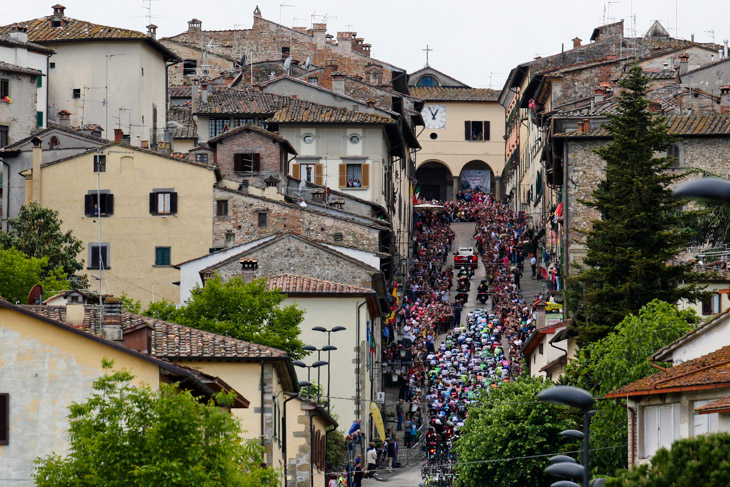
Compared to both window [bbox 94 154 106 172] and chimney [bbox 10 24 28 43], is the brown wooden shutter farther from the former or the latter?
window [bbox 94 154 106 172]

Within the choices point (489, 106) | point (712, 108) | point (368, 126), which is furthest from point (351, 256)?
point (489, 106)

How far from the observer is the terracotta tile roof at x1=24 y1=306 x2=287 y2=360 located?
38.2 meters

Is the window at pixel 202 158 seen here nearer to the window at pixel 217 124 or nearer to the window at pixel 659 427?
the window at pixel 217 124

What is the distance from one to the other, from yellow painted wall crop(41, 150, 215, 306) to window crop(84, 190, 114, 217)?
6.3 inches

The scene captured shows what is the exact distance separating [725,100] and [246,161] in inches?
807

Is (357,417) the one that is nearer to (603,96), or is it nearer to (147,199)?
(147,199)

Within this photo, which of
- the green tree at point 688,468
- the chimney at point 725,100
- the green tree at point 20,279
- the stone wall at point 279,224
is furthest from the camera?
the chimney at point 725,100

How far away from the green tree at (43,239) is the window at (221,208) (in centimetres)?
583

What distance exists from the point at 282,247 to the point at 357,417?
638 cm

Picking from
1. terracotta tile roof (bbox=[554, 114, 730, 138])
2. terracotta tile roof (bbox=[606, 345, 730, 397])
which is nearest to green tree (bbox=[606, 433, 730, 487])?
terracotta tile roof (bbox=[606, 345, 730, 397])

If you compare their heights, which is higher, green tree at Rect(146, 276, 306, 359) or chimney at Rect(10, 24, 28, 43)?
chimney at Rect(10, 24, 28, 43)

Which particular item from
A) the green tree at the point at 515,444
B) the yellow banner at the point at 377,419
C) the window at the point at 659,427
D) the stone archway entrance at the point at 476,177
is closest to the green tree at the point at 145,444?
Answer: the window at the point at 659,427

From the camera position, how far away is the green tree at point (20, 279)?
55281 mm

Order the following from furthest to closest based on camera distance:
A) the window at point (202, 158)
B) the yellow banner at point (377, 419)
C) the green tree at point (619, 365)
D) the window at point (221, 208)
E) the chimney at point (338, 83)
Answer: the chimney at point (338, 83)
the window at point (202, 158)
the window at point (221, 208)
the yellow banner at point (377, 419)
the green tree at point (619, 365)
